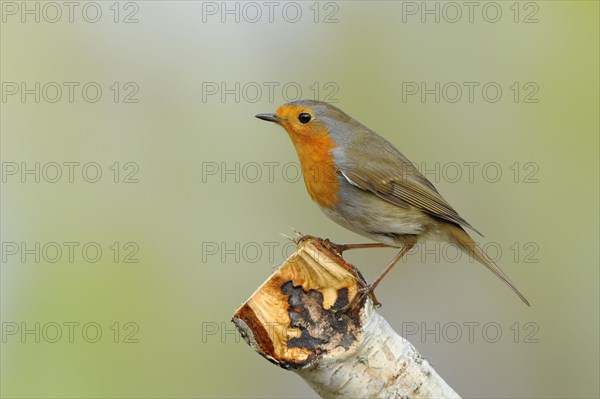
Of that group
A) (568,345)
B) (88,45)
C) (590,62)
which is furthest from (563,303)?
(88,45)

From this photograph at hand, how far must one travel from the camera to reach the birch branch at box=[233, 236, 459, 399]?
288 cm

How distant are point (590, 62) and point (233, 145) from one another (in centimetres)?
277

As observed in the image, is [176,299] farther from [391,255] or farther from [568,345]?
[568,345]

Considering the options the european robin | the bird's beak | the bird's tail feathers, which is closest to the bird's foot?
the european robin

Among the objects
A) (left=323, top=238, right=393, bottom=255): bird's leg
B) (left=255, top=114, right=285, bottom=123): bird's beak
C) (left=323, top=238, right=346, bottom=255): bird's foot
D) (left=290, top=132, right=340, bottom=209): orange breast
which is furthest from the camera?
(left=255, top=114, right=285, bottom=123): bird's beak

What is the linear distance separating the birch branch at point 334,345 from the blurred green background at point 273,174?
8.10ft

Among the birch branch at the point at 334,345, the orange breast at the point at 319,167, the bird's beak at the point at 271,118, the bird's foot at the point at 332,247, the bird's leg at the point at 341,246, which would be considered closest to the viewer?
the birch branch at the point at 334,345

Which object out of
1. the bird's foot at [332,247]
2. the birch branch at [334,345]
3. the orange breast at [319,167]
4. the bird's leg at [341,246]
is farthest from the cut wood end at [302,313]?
the orange breast at [319,167]

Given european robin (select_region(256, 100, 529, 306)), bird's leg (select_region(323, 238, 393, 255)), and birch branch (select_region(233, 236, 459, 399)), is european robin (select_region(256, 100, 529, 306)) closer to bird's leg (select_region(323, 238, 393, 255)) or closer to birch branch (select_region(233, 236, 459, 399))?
bird's leg (select_region(323, 238, 393, 255))

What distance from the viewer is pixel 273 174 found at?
5.88 m

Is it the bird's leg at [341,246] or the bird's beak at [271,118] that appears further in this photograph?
the bird's beak at [271,118]

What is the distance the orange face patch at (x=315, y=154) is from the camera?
417 centimetres

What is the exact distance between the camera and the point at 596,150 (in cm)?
593

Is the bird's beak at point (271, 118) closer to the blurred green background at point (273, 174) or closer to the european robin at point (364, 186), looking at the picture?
the european robin at point (364, 186)
